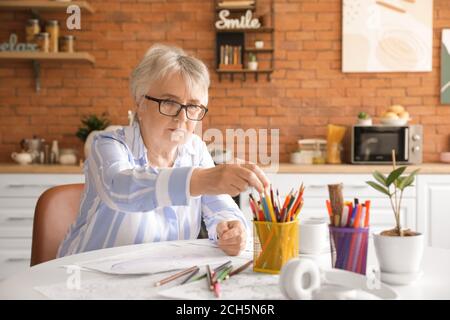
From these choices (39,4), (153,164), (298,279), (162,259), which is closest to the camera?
(298,279)

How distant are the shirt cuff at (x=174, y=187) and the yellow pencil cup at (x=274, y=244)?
187 millimetres

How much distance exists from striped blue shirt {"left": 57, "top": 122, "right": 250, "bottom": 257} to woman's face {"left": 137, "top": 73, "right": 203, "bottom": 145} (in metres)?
0.09

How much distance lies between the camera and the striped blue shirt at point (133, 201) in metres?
1.34

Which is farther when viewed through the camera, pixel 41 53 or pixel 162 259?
pixel 41 53

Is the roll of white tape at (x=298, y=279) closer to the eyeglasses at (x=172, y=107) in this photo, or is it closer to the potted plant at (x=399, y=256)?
the potted plant at (x=399, y=256)

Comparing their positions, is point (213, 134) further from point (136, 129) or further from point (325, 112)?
point (136, 129)

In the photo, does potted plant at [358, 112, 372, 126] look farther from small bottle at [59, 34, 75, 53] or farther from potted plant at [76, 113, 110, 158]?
small bottle at [59, 34, 75, 53]

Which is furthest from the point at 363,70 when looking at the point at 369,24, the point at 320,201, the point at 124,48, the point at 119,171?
the point at 119,171

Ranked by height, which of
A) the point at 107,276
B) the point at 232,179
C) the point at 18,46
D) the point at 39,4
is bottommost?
the point at 107,276

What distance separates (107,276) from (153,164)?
0.62 metres

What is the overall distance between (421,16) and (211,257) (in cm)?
334

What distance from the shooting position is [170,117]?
163 cm

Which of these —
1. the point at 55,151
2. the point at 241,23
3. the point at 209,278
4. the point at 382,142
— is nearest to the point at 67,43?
the point at 55,151

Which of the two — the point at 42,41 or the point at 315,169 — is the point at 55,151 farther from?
the point at 315,169
